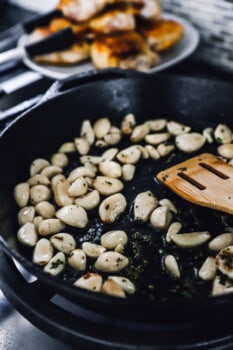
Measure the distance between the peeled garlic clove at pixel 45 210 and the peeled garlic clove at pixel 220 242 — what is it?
0.24 metres

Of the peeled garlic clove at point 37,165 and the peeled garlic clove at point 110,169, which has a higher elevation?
the peeled garlic clove at point 37,165

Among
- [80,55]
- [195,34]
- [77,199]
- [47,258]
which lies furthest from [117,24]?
[47,258]

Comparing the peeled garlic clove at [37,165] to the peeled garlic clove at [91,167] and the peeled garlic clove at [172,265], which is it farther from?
the peeled garlic clove at [172,265]

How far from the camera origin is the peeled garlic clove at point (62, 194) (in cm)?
72

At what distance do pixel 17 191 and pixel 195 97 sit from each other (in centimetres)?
38

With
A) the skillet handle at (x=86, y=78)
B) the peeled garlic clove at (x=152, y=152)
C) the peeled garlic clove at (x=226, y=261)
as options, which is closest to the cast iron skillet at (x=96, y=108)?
the skillet handle at (x=86, y=78)

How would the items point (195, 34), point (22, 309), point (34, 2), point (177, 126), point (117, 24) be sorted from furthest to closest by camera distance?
1. point (34, 2)
2. point (195, 34)
3. point (117, 24)
4. point (177, 126)
5. point (22, 309)

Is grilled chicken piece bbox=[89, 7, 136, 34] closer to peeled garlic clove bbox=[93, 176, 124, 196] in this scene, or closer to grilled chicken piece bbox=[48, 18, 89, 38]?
grilled chicken piece bbox=[48, 18, 89, 38]

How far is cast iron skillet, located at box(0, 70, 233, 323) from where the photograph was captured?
0.76 meters

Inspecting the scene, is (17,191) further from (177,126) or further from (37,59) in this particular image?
(37,59)

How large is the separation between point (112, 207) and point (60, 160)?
17 centimetres

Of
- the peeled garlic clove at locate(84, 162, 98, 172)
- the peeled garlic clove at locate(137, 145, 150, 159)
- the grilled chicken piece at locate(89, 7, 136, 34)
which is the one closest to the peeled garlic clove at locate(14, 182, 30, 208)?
the peeled garlic clove at locate(84, 162, 98, 172)

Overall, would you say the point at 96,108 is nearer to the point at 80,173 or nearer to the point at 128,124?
the point at 128,124

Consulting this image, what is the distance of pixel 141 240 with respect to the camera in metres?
0.65
